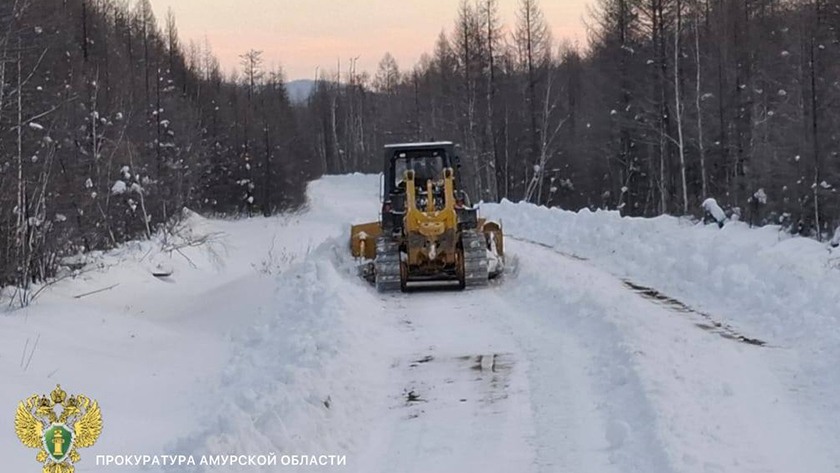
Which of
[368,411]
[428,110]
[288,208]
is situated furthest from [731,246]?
[428,110]

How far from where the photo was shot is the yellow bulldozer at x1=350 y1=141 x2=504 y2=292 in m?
15.6

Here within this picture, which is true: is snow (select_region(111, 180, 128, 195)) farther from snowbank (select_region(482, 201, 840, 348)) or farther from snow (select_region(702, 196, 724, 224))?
snow (select_region(702, 196, 724, 224))

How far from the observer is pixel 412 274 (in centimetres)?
1609

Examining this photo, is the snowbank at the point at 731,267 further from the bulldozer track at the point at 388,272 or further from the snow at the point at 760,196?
the snow at the point at 760,196

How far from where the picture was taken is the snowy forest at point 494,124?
18609 millimetres

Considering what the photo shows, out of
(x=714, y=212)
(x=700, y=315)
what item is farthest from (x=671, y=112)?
(x=700, y=315)

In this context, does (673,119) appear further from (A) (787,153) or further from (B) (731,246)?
(B) (731,246)

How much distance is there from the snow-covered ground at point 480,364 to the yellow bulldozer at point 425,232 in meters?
0.49

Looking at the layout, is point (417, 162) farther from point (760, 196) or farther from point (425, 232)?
point (760, 196)

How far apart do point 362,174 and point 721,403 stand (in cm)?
8098

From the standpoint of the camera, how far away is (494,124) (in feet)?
157

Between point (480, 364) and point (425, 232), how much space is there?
6.50 m

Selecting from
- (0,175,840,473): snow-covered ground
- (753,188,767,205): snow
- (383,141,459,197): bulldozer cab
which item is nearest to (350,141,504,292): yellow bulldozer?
(383,141,459,197): bulldozer cab

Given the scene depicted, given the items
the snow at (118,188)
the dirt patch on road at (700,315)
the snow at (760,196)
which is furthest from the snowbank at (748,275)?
the snow at (118,188)
